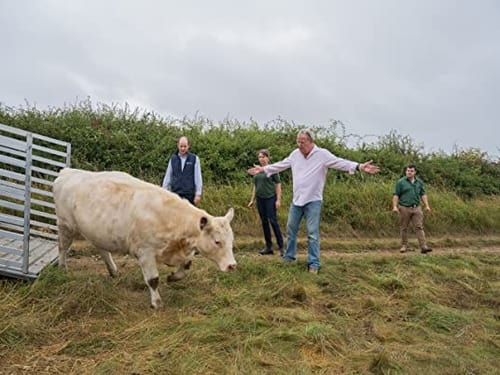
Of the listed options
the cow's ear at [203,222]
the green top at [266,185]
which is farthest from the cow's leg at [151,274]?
the green top at [266,185]

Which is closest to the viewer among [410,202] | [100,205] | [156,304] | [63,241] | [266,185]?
[156,304]

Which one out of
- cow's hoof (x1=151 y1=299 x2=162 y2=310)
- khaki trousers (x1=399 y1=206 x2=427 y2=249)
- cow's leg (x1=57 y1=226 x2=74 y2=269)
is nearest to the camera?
cow's hoof (x1=151 y1=299 x2=162 y2=310)

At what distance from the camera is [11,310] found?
213 inches

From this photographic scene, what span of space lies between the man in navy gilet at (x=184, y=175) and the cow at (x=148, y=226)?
1.70 metres

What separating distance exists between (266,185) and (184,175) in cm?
175

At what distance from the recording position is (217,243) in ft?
19.9

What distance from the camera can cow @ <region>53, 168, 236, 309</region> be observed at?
6051 mm

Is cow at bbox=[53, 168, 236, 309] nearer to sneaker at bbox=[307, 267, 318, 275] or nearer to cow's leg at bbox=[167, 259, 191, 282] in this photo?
cow's leg at bbox=[167, 259, 191, 282]

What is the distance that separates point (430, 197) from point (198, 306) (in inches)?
433

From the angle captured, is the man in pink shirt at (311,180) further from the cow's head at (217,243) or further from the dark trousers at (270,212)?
the cow's head at (217,243)

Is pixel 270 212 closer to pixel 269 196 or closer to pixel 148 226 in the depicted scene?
pixel 269 196

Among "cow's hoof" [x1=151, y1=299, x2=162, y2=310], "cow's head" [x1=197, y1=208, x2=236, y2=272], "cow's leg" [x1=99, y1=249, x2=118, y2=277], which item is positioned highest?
"cow's head" [x1=197, y1=208, x2=236, y2=272]

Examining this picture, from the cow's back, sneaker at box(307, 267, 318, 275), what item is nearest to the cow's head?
the cow's back

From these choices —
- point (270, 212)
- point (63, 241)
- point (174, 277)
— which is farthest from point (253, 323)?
point (270, 212)
